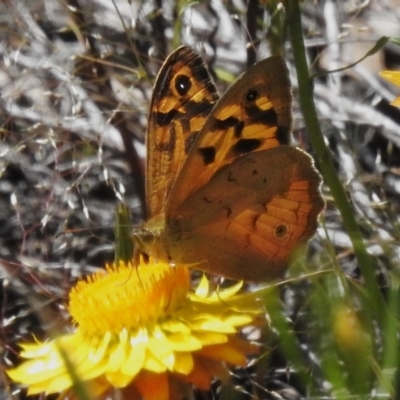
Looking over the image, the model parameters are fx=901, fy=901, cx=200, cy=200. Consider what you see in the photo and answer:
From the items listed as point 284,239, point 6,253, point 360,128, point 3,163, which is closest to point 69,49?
point 3,163

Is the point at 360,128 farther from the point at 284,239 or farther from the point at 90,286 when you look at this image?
the point at 90,286

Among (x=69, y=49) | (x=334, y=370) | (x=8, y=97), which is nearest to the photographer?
(x=334, y=370)

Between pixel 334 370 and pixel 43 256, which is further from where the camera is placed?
pixel 43 256

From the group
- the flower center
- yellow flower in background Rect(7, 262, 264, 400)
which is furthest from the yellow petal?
the flower center

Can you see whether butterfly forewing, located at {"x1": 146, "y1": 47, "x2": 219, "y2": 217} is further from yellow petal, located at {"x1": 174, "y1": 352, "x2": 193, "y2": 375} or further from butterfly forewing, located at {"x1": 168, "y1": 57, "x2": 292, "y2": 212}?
yellow petal, located at {"x1": 174, "y1": 352, "x2": 193, "y2": 375}

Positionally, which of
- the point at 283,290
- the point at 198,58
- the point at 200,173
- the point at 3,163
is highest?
the point at 198,58
